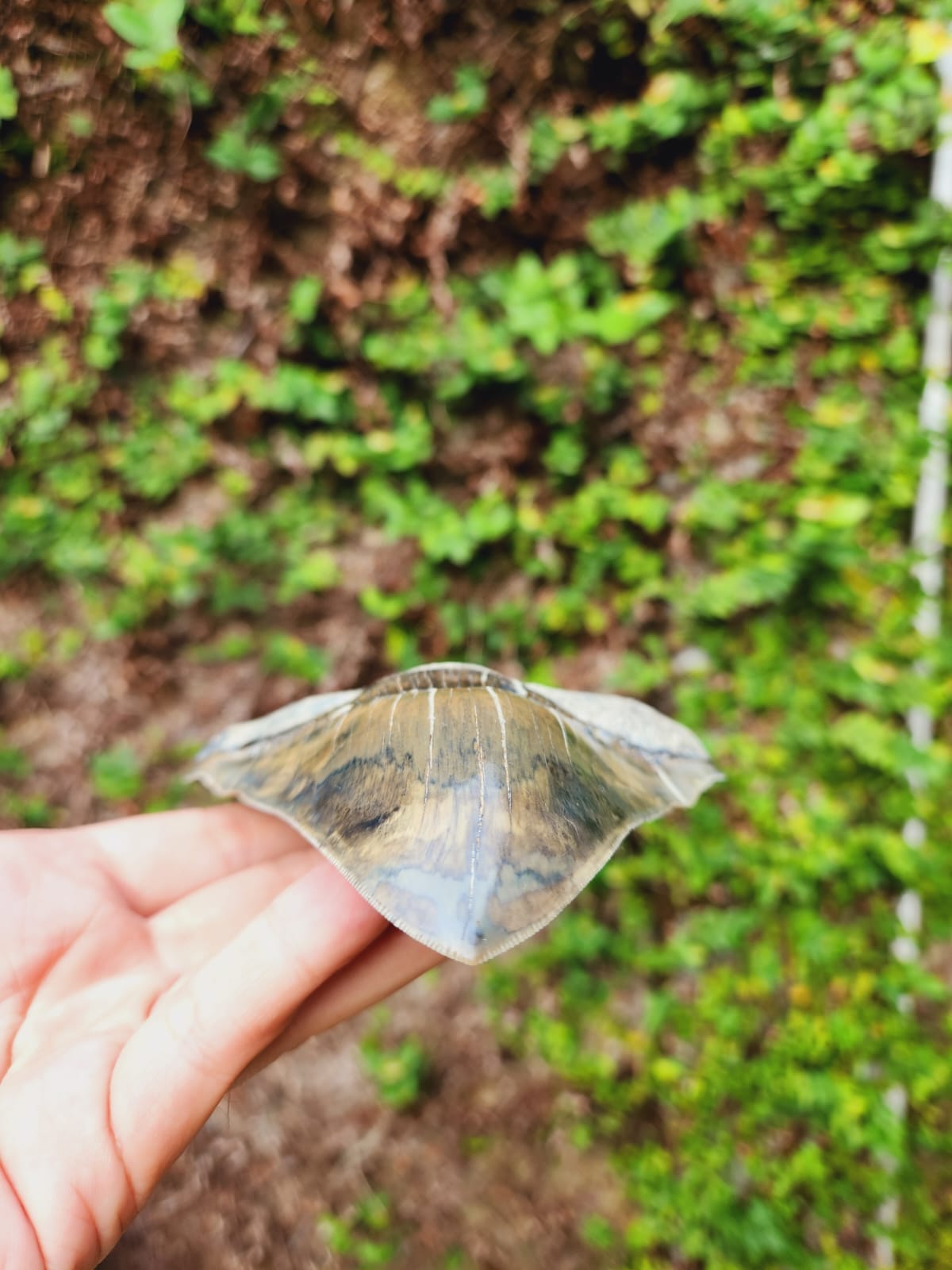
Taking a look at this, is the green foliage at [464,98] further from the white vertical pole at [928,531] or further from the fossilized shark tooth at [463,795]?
the fossilized shark tooth at [463,795]

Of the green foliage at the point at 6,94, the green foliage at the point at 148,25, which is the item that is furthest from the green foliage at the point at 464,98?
the green foliage at the point at 6,94

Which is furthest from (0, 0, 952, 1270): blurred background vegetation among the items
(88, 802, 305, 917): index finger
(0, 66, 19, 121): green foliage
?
(88, 802, 305, 917): index finger

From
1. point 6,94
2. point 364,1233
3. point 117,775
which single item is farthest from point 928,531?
point 6,94

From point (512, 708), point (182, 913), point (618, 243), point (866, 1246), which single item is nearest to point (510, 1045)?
point (866, 1246)

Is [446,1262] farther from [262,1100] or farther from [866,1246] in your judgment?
[866,1246]

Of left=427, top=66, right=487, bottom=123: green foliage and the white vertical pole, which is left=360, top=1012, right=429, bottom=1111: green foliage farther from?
left=427, top=66, right=487, bottom=123: green foliage

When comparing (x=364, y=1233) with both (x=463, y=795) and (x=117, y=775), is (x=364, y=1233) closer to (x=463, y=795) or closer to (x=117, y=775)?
(x=117, y=775)

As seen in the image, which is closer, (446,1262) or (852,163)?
(852,163)
